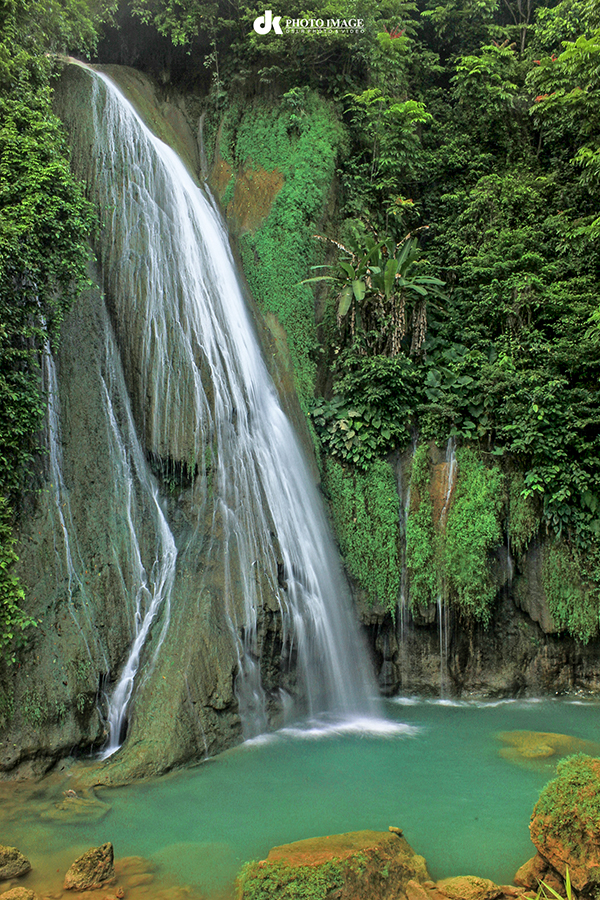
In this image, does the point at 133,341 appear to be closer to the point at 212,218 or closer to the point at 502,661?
the point at 212,218

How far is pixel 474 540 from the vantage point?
29.1 feet

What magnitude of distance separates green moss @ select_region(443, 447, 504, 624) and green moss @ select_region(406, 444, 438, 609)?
220 mm

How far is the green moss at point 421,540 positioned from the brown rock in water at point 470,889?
15.9ft

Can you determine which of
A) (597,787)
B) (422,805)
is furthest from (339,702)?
(597,787)

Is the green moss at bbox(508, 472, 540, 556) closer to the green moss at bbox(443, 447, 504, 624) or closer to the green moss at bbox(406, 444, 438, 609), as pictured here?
the green moss at bbox(443, 447, 504, 624)

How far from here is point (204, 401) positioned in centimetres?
875

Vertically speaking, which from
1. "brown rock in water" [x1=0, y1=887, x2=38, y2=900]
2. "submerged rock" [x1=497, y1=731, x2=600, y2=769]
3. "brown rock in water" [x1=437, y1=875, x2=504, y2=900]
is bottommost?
"submerged rock" [x1=497, y1=731, x2=600, y2=769]

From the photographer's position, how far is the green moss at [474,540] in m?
8.77

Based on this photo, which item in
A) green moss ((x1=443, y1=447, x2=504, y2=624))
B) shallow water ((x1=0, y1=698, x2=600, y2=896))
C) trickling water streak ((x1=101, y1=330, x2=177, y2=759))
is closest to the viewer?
shallow water ((x1=0, y1=698, x2=600, y2=896))

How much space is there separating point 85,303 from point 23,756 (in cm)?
596

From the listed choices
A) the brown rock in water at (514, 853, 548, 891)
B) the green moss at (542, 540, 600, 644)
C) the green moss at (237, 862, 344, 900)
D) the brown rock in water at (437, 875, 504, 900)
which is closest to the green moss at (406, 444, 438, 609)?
the green moss at (542, 540, 600, 644)

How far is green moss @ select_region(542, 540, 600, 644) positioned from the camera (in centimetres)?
862

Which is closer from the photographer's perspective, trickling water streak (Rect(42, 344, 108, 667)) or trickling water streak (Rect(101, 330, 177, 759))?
trickling water streak (Rect(101, 330, 177, 759))

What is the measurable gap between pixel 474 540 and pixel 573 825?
509 centimetres
